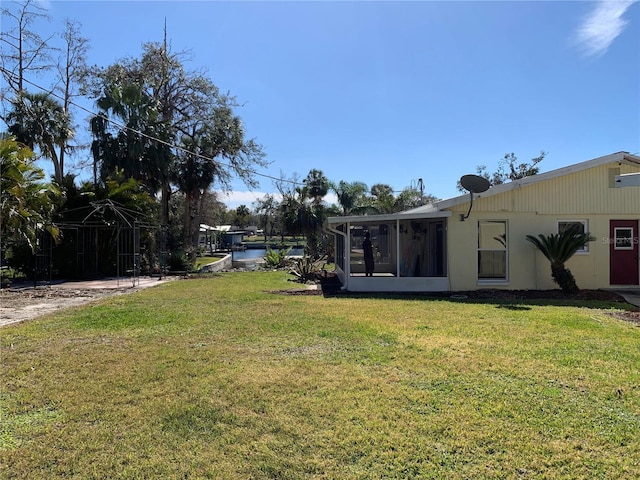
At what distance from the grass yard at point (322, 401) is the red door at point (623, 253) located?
6593 millimetres

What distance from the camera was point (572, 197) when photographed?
42.4 feet

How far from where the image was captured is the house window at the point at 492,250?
42.3 ft

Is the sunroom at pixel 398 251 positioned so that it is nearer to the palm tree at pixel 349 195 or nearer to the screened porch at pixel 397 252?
the screened porch at pixel 397 252

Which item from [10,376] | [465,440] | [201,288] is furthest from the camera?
[201,288]

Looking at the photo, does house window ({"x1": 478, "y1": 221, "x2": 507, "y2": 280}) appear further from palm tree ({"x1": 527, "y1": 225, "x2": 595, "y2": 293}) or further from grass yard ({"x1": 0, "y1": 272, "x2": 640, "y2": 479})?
grass yard ({"x1": 0, "y1": 272, "x2": 640, "y2": 479})

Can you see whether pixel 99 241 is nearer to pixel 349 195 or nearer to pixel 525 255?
pixel 525 255

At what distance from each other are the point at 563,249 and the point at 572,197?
2.09 meters

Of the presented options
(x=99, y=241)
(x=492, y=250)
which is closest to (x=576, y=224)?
(x=492, y=250)

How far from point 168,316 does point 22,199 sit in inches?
295

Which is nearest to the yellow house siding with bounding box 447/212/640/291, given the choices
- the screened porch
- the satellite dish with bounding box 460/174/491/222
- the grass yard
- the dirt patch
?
the screened porch

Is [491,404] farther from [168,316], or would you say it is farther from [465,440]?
[168,316]

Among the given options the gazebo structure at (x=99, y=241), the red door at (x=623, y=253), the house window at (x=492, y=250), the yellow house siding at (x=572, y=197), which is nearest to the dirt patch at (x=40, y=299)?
the gazebo structure at (x=99, y=241)

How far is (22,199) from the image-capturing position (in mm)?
12602

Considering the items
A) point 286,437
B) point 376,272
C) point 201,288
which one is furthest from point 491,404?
point 376,272
